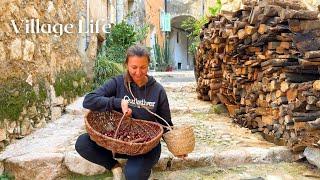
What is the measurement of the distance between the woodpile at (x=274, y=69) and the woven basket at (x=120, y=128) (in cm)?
120

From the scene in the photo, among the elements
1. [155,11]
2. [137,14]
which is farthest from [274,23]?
[155,11]

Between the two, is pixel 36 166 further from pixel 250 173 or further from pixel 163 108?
pixel 250 173

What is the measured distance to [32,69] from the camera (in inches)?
153

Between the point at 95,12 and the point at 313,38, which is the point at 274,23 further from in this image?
the point at 95,12

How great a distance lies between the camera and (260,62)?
3.75 m

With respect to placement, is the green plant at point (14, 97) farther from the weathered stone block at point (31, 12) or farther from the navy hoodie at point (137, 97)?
the navy hoodie at point (137, 97)

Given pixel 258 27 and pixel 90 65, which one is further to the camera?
pixel 90 65

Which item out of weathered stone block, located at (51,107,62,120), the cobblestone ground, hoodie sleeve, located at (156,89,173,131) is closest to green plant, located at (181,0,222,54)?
weathered stone block, located at (51,107,62,120)

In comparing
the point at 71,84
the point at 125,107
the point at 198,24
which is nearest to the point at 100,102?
the point at 125,107

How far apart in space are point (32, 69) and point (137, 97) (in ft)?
5.79

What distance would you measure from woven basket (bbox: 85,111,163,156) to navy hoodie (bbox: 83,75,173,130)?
0.06 m

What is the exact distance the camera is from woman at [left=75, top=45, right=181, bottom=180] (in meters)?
2.37

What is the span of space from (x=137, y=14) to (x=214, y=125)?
9.05 meters

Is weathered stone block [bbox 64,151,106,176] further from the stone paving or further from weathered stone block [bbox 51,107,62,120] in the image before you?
weathered stone block [bbox 51,107,62,120]
